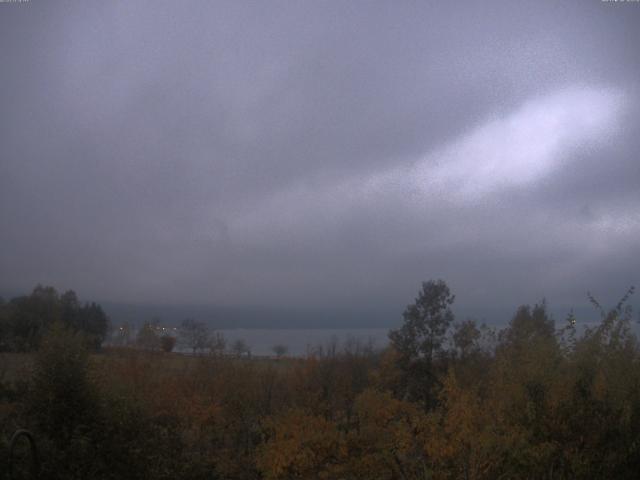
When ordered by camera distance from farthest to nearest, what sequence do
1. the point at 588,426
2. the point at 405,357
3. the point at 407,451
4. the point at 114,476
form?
the point at 405,357 → the point at 407,451 → the point at 114,476 → the point at 588,426

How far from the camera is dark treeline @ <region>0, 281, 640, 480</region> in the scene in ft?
38.7

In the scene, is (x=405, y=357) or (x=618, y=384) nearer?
(x=618, y=384)

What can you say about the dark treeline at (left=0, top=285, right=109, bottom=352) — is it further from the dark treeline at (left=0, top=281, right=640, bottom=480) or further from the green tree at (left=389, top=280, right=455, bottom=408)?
the green tree at (left=389, top=280, right=455, bottom=408)

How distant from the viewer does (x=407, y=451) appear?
18188mm

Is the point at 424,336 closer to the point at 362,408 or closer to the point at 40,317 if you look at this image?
the point at 362,408

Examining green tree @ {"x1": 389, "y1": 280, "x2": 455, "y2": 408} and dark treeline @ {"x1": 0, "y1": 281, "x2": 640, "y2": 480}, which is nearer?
dark treeline @ {"x1": 0, "y1": 281, "x2": 640, "y2": 480}

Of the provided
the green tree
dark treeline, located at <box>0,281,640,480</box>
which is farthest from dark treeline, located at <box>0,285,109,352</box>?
the green tree

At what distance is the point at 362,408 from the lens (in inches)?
845

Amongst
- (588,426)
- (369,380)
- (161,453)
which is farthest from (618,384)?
(369,380)

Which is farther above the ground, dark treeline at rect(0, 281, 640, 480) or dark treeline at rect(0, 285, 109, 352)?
dark treeline at rect(0, 285, 109, 352)

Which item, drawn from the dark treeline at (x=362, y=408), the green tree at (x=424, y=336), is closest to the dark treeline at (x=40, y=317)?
the dark treeline at (x=362, y=408)

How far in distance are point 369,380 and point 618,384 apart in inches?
694

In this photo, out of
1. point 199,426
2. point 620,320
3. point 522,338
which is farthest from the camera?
point 199,426

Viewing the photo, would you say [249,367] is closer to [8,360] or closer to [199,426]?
[199,426]
